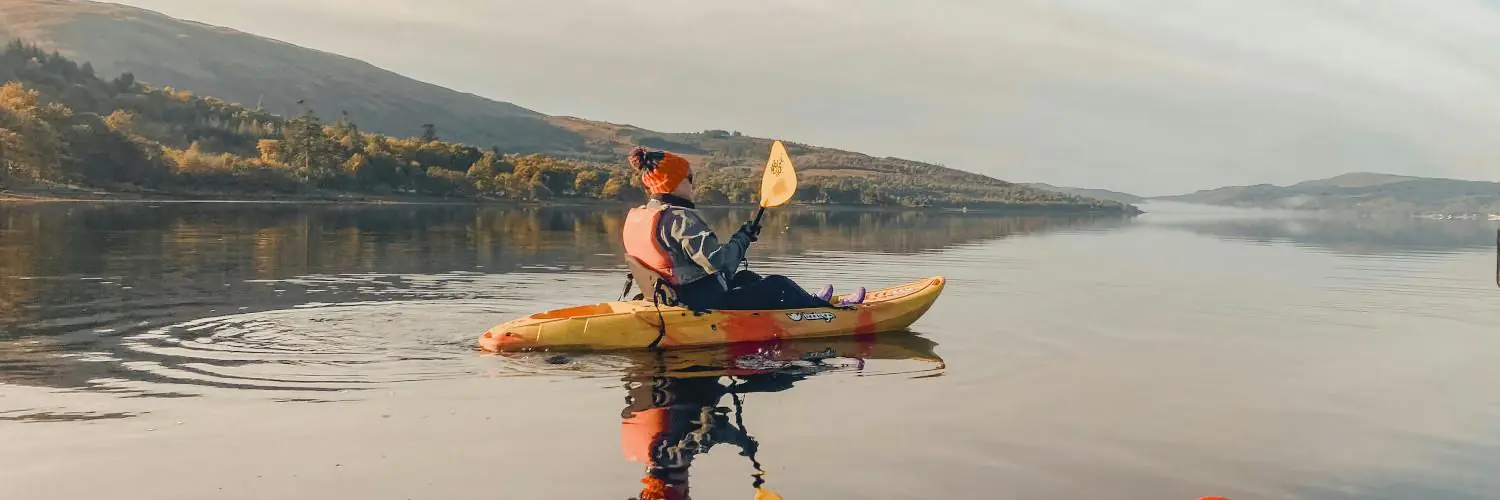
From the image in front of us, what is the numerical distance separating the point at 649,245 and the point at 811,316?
2.67 metres

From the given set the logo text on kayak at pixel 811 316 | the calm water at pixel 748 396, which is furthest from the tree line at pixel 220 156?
the logo text on kayak at pixel 811 316

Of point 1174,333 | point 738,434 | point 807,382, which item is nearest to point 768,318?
point 807,382

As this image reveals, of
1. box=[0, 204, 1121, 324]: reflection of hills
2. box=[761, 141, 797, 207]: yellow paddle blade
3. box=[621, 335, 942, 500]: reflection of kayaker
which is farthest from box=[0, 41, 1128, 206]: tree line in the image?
box=[621, 335, 942, 500]: reflection of kayaker

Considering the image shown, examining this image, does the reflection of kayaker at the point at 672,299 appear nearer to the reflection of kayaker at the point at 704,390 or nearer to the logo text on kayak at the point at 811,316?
the logo text on kayak at the point at 811,316

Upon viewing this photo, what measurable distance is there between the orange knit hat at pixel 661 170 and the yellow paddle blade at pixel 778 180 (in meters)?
2.07

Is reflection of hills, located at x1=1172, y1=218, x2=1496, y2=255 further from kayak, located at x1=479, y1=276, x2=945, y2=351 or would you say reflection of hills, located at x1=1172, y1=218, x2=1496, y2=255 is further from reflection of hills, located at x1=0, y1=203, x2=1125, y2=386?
kayak, located at x1=479, y1=276, x2=945, y2=351

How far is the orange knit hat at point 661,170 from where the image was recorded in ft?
46.4

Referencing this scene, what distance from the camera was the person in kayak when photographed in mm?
14078

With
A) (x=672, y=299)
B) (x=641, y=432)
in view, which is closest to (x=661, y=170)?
(x=672, y=299)

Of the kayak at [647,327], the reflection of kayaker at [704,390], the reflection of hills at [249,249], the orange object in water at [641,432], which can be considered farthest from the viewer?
the reflection of hills at [249,249]

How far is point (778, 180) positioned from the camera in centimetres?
1664

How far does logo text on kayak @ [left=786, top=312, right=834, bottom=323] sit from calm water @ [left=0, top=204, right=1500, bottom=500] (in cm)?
40

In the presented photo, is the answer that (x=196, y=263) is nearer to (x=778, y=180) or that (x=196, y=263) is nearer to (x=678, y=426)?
(x=778, y=180)

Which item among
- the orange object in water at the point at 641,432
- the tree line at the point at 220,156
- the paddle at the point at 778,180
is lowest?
the orange object in water at the point at 641,432
